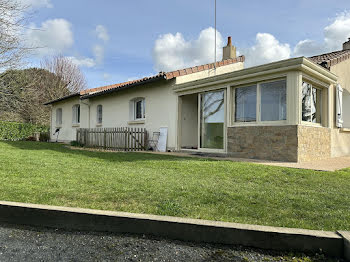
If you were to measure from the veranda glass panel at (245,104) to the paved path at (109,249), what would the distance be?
6292 millimetres

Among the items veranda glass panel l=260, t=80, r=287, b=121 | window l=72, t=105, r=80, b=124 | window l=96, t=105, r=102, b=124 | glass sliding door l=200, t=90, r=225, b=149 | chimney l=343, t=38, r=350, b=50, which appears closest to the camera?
veranda glass panel l=260, t=80, r=287, b=121

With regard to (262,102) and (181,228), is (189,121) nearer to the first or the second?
(262,102)

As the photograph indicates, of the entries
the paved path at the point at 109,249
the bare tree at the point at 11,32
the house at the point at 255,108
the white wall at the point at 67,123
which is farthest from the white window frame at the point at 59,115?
the paved path at the point at 109,249

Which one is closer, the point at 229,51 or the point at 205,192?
the point at 205,192

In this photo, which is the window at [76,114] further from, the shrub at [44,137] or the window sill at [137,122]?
the window sill at [137,122]

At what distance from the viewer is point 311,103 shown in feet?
26.0

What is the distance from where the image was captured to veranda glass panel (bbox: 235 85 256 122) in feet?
25.8

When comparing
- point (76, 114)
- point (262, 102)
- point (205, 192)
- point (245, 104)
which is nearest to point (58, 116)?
point (76, 114)

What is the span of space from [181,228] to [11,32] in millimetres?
10931

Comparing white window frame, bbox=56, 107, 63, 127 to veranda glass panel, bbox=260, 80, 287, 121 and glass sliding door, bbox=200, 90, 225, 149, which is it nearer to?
glass sliding door, bbox=200, 90, 225, 149

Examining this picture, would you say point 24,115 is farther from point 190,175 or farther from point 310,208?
point 310,208

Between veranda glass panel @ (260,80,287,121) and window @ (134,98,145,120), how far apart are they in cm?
624

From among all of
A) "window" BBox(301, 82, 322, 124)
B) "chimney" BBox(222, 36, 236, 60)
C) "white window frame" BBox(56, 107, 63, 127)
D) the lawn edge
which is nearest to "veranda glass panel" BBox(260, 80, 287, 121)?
"window" BBox(301, 82, 322, 124)

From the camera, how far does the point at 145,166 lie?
19.4ft
